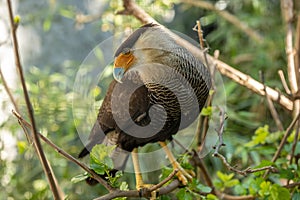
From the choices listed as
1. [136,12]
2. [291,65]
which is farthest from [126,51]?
[291,65]

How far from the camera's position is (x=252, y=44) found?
2.45m

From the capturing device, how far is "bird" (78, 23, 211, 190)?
99 cm

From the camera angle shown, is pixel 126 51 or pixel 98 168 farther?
pixel 126 51

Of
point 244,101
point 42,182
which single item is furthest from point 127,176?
point 244,101

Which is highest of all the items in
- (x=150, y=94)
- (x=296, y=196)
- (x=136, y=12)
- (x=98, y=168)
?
(x=136, y=12)

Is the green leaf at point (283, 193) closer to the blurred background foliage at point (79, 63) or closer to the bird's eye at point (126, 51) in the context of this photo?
the blurred background foliage at point (79, 63)

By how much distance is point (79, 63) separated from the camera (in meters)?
2.32

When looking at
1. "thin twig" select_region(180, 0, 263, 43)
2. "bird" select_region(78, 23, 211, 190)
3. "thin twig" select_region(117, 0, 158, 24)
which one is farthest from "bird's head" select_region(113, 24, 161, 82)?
"thin twig" select_region(180, 0, 263, 43)

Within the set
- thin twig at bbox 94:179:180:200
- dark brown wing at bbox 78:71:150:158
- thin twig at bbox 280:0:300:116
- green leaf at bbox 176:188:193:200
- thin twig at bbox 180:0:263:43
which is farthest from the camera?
thin twig at bbox 180:0:263:43

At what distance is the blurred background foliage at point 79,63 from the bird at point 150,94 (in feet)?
0.54

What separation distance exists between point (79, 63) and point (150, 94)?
130cm

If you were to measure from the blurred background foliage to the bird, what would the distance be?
16 centimetres

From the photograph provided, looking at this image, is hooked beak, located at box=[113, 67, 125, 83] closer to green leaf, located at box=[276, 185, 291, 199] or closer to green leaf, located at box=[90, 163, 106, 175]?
green leaf, located at box=[90, 163, 106, 175]

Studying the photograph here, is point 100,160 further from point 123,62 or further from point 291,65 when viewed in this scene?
point 291,65
